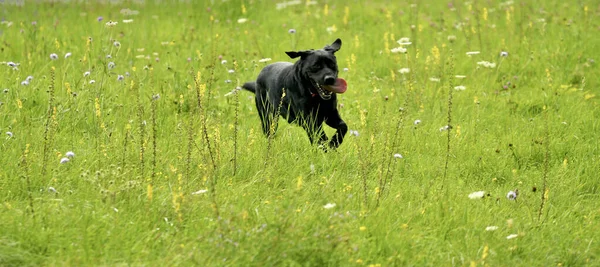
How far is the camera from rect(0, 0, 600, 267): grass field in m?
3.72

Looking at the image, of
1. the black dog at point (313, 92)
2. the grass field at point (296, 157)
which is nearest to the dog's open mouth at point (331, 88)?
the black dog at point (313, 92)

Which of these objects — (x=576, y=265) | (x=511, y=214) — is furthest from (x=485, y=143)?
(x=576, y=265)

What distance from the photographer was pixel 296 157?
17.1 ft

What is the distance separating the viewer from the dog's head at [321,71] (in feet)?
18.0

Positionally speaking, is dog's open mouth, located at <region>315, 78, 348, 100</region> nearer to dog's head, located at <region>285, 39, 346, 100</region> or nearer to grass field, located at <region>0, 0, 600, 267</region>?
dog's head, located at <region>285, 39, 346, 100</region>

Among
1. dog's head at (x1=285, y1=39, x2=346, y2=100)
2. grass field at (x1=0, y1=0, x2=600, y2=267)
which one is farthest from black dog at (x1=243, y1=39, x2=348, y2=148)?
grass field at (x1=0, y1=0, x2=600, y2=267)

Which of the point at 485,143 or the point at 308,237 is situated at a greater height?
the point at 308,237

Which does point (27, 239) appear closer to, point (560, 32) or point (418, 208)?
point (418, 208)

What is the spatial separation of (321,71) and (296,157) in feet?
2.37

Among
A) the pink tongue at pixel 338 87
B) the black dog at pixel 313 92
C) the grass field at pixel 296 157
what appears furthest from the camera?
the black dog at pixel 313 92

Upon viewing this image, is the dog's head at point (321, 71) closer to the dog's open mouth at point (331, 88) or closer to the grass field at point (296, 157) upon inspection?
the dog's open mouth at point (331, 88)

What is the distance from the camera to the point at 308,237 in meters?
3.62

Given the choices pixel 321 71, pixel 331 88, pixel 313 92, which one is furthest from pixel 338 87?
pixel 313 92

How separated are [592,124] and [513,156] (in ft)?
3.58
